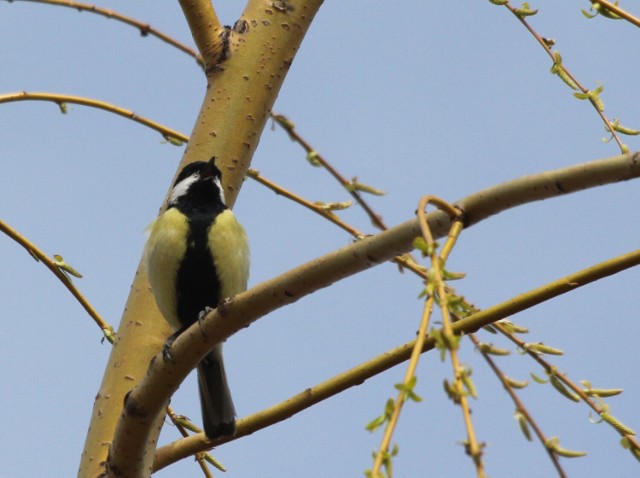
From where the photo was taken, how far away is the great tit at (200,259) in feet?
10.4

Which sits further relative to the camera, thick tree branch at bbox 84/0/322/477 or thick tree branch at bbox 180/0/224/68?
thick tree branch at bbox 180/0/224/68

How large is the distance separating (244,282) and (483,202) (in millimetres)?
1815

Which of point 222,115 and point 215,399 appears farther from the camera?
point 215,399

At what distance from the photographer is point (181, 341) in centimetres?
222

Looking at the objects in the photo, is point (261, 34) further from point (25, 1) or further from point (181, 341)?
point (181, 341)

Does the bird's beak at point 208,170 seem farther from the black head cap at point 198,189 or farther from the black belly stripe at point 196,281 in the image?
the black belly stripe at point 196,281

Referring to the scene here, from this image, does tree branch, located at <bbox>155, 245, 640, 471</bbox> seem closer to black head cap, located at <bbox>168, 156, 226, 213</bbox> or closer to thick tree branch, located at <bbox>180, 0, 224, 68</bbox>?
black head cap, located at <bbox>168, 156, 226, 213</bbox>

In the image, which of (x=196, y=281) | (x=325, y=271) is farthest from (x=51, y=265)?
(x=325, y=271)

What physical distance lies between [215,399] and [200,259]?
0.47m

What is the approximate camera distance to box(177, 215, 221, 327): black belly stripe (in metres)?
3.24

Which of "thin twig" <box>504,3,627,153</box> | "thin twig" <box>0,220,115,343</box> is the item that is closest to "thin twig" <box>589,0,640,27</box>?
"thin twig" <box>504,3,627,153</box>

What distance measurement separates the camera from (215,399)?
3.35 meters

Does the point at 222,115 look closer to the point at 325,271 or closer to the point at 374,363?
the point at 374,363

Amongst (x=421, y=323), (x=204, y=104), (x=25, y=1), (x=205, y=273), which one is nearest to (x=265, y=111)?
(x=204, y=104)
